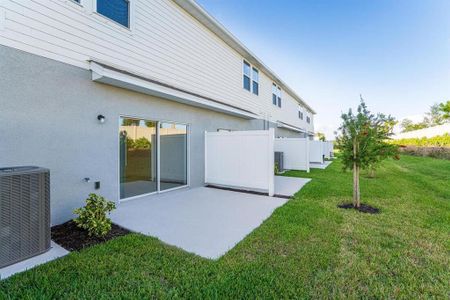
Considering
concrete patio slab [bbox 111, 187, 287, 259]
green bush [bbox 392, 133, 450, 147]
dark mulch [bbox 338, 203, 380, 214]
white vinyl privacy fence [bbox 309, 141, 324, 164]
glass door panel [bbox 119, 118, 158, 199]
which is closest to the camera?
concrete patio slab [bbox 111, 187, 287, 259]

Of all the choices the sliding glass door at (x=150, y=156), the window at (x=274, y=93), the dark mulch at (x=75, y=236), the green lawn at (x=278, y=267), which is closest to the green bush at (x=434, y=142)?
the window at (x=274, y=93)

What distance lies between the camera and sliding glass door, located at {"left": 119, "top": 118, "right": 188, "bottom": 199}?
5.99 meters

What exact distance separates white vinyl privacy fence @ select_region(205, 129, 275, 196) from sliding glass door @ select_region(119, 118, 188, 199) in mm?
1105

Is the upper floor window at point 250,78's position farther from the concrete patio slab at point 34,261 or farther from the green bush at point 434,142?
the green bush at point 434,142

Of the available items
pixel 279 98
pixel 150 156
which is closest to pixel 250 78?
pixel 279 98

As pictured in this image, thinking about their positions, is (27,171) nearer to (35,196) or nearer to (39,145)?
(35,196)

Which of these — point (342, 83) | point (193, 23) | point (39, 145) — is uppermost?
point (342, 83)

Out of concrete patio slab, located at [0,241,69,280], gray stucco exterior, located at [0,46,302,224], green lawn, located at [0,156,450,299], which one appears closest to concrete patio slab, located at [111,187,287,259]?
green lawn, located at [0,156,450,299]

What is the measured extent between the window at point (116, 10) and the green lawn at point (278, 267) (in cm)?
533

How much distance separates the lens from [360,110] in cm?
589

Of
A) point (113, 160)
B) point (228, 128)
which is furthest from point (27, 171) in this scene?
point (228, 128)

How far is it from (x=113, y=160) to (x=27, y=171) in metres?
2.53

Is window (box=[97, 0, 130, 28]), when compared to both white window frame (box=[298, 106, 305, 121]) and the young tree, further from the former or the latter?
white window frame (box=[298, 106, 305, 121])

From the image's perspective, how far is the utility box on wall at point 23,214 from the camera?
112 inches
